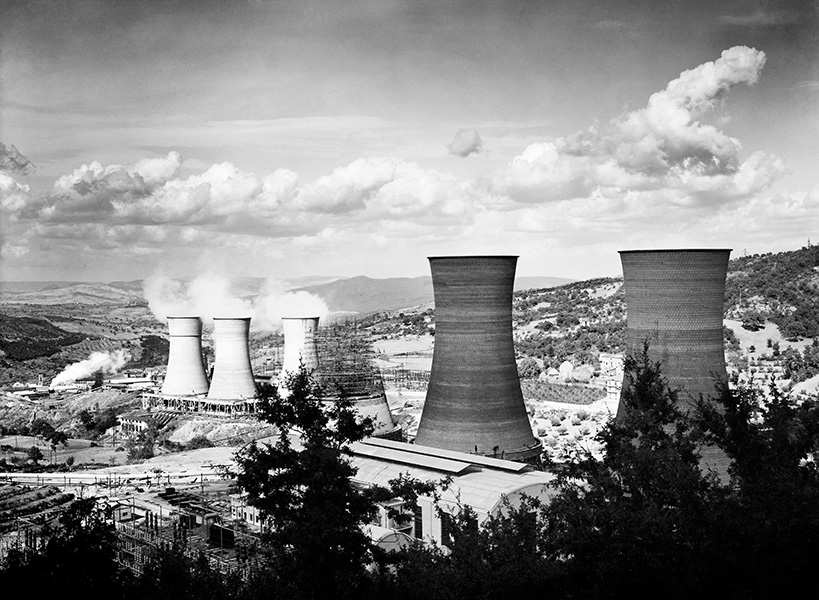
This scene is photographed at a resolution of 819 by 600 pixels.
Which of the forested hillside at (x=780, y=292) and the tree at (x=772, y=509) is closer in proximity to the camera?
the tree at (x=772, y=509)

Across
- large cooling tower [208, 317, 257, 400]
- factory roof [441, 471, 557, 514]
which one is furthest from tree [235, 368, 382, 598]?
large cooling tower [208, 317, 257, 400]

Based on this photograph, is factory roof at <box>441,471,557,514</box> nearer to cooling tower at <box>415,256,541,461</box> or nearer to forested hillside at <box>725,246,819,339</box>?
cooling tower at <box>415,256,541,461</box>

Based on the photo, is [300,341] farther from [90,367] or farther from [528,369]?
[90,367]

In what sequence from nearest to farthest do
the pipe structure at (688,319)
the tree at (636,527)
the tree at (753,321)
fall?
the tree at (636,527), the pipe structure at (688,319), the tree at (753,321)

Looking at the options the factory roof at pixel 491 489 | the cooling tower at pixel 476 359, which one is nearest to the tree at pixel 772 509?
the factory roof at pixel 491 489

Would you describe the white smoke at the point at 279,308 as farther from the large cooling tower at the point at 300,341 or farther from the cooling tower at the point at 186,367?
the large cooling tower at the point at 300,341

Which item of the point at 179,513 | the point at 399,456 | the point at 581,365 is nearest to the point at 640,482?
the point at 399,456

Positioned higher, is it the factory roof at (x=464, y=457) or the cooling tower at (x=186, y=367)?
the cooling tower at (x=186, y=367)

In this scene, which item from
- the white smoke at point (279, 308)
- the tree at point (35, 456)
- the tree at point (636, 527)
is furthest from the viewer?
the white smoke at point (279, 308)
